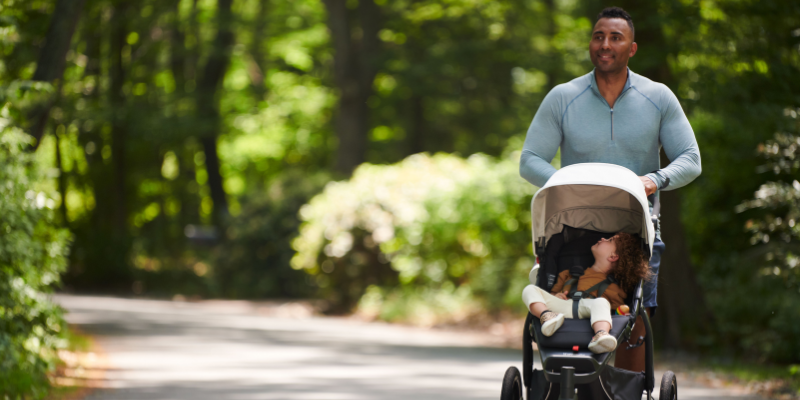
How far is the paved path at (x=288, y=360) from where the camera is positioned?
8.23 meters

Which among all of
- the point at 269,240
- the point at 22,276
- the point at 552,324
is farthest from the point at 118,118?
the point at 552,324

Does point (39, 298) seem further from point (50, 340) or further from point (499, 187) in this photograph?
point (499, 187)

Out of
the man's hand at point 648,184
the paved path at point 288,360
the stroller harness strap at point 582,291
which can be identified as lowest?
the paved path at point 288,360

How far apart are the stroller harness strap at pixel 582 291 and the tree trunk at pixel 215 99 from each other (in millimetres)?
20624

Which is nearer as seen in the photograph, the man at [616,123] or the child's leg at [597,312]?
the child's leg at [597,312]

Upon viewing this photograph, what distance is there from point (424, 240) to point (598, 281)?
1226 cm

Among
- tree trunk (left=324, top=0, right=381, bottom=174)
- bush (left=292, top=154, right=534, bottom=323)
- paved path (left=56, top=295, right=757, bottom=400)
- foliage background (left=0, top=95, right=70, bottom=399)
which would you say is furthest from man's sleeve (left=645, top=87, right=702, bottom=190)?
tree trunk (left=324, top=0, right=381, bottom=174)

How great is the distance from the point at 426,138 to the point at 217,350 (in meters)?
17.3

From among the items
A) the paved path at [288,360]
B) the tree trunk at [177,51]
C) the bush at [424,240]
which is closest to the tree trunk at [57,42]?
the paved path at [288,360]

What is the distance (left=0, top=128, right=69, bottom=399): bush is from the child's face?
14.7 ft

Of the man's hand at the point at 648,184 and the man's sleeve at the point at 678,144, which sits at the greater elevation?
the man's sleeve at the point at 678,144

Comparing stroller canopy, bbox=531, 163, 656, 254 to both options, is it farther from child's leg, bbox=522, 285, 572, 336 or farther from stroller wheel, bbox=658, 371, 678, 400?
stroller wheel, bbox=658, 371, 678, 400

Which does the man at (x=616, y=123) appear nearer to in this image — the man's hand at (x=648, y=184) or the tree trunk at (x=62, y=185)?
the man's hand at (x=648, y=184)

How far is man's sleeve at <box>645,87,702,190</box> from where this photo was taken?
188 inches
